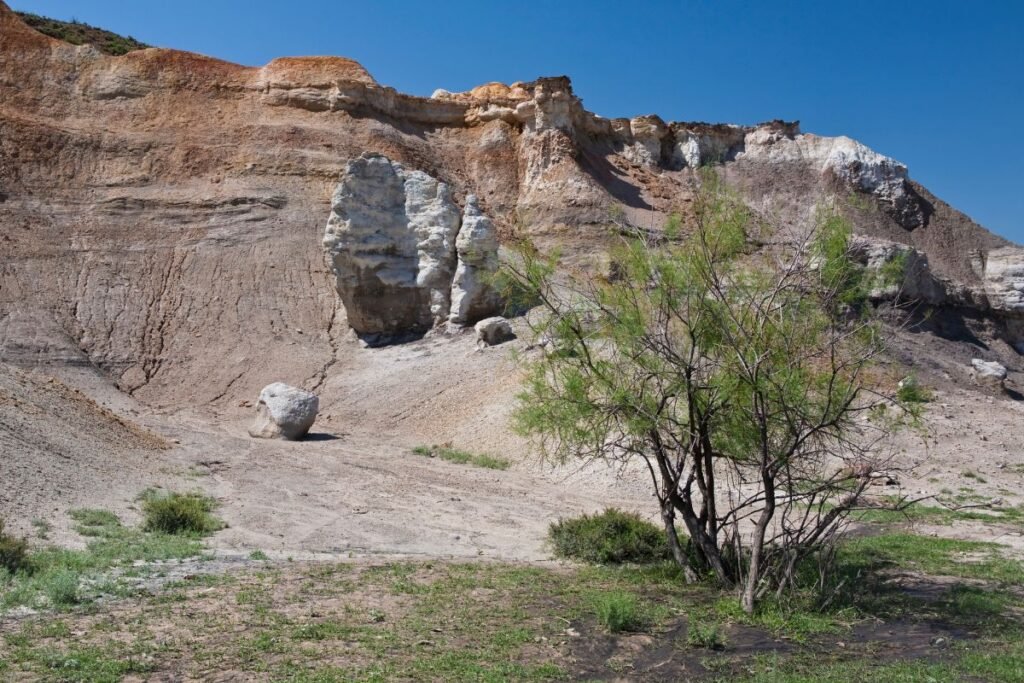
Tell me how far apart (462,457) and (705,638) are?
49.1 feet

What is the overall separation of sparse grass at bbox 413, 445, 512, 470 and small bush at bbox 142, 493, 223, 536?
30.3 ft

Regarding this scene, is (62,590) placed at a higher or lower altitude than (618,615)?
lower

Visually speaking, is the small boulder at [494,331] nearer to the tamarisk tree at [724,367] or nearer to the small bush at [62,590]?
the tamarisk tree at [724,367]

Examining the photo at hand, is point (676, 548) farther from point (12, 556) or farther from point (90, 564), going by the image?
point (12, 556)

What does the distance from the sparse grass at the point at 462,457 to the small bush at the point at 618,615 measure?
13.2 m

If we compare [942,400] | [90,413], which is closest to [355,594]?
[90,413]

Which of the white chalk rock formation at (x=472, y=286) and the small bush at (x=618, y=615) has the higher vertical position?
the white chalk rock formation at (x=472, y=286)

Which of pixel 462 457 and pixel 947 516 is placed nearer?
pixel 947 516

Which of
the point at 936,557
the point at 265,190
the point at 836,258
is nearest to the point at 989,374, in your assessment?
the point at 936,557

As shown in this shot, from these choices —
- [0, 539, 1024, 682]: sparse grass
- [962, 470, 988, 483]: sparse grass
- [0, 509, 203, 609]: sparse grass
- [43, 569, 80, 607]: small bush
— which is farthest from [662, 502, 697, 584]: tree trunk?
[962, 470, 988, 483]: sparse grass

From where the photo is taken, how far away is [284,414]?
2417 cm

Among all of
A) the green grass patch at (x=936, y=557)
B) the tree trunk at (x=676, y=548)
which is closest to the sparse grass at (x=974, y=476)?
the green grass patch at (x=936, y=557)

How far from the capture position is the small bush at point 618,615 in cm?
827

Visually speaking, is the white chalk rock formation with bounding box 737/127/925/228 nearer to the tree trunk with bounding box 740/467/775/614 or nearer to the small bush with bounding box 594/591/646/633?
the tree trunk with bounding box 740/467/775/614
